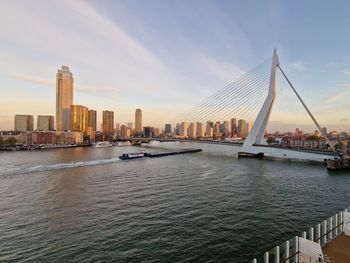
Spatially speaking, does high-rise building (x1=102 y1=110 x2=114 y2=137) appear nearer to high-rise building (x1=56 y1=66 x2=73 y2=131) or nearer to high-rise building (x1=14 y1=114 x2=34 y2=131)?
high-rise building (x1=56 y1=66 x2=73 y2=131)

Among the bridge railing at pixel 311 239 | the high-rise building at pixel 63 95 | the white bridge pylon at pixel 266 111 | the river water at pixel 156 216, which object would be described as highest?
the high-rise building at pixel 63 95

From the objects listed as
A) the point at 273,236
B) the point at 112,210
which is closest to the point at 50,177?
the point at 112,210

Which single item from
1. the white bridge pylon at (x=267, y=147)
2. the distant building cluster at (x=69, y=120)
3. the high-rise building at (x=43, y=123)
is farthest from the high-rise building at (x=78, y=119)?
the white bridge pylon at (x=267, y=147)

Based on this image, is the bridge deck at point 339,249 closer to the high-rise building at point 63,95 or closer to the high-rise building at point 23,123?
the high-rise building at point 63,95

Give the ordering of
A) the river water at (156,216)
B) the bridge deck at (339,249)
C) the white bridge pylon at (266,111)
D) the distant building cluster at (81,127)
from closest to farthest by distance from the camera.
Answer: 1. the bridge deck at (339,249)
2. the river water at (156,216)
3. the white bridge pylon at (266,111)
4. the distant building cluster at (81,127)

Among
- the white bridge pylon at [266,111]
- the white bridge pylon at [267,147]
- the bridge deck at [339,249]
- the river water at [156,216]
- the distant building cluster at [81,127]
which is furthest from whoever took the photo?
the distant building cluster at [81,127]

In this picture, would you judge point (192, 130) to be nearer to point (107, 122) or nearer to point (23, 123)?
point (107, 122)

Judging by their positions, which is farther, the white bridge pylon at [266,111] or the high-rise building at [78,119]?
the high-rise building at [78,119]
